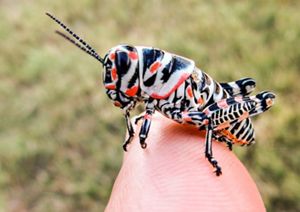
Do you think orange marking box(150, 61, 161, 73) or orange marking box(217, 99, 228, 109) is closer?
orange marking box(150, 61, 161, 73)

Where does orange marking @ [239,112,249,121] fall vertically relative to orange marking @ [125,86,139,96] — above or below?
below

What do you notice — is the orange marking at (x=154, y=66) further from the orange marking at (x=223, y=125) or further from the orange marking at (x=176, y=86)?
the orange marking at (x=223, y=125)

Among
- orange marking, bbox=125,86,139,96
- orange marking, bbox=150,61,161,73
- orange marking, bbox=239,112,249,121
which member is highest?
orange marking, bbox=150,61,161,73

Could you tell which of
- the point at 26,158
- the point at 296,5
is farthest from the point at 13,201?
the point at 296,5

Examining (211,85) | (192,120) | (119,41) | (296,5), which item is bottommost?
(192,120)

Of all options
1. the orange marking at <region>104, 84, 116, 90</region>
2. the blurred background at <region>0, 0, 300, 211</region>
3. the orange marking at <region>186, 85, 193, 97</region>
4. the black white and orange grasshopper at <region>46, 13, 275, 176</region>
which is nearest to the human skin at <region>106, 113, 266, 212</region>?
the black white and orange grasshopper at <region>46, 13, 275, 176</region>

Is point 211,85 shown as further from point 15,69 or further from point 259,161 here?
point 15,69

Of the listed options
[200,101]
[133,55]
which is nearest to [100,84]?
[200,101]

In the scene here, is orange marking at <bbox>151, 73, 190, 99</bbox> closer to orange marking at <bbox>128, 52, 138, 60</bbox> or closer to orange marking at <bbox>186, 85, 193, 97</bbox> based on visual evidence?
orange marking at <bbox>186, 85, 193, 97</bbox>
